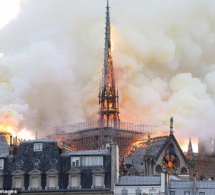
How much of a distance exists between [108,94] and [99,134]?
17480mm

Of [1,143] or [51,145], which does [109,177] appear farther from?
[1,143]

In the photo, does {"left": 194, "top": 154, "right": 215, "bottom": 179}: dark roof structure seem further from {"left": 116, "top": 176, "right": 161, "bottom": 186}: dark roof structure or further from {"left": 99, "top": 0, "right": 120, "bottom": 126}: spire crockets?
{"left": 116, "top": 176, "right": 161, "bottom": 186}: dark roof structure

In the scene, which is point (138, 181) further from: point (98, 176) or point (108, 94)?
point (108, 94)

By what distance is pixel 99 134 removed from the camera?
16925 centimetres

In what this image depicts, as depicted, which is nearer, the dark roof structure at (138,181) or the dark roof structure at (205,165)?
the dark roof structure at (138,181)

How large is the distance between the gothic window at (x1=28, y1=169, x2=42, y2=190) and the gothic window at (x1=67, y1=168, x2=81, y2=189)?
10.8 ft

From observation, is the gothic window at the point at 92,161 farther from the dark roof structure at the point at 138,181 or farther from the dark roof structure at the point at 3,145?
the dark roof structure at the point at 3,145

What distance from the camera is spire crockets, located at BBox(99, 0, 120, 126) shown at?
18362 cm

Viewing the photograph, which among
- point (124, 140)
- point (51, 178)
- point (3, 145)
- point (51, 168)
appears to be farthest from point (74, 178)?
point (124, 140)

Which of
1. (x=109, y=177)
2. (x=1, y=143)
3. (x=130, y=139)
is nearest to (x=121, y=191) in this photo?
(x=109, y=177)

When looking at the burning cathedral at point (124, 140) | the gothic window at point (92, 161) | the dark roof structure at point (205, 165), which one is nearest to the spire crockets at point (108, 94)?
the burning cathedral at point (124, 140)

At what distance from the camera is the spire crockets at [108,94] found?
183625mm

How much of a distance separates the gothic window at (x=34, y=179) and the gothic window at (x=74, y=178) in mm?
3307

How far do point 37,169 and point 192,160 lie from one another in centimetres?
4693
